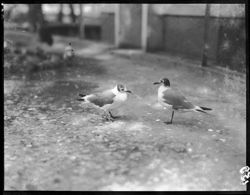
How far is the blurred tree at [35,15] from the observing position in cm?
1522

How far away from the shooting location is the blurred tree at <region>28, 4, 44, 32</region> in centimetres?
1522

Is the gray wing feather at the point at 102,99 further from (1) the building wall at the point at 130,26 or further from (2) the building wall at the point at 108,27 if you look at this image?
(2) the building wall at the point at 108,27

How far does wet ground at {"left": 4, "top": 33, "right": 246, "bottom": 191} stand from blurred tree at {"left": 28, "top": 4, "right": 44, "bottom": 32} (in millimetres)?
5964

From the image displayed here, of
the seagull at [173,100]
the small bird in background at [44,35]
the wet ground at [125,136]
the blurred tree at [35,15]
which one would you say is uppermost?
the blurred tree at [35,15]

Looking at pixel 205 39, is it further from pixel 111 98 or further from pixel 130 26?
pixel 130 26

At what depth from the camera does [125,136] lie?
6258 millimetres

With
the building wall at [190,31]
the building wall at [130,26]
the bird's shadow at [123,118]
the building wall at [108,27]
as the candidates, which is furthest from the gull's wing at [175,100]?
the building wall at [108,27]

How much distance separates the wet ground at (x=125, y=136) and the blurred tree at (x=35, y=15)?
596 centimetres

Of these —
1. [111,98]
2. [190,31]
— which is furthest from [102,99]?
[190,31]

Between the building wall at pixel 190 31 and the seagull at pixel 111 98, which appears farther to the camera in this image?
the building wall at pixel 190 31

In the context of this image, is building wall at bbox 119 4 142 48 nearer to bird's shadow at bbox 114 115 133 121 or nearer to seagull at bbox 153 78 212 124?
bird's shadow at bbox 114 115 133 121

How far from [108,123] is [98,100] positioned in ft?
1.72

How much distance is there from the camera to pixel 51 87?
930 cm

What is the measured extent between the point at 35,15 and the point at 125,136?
12.5m
